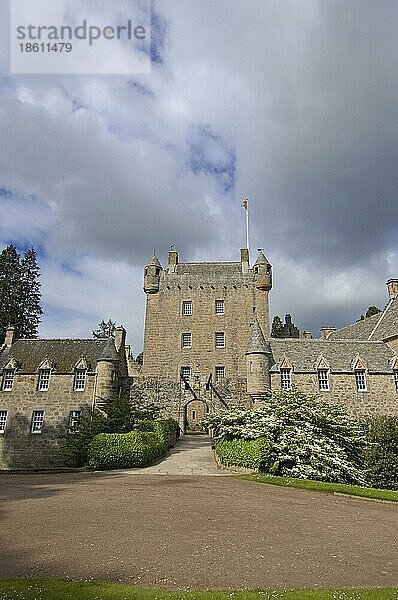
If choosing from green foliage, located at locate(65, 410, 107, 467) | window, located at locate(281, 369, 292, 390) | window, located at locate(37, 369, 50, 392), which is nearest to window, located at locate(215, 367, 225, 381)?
window, located at locate(281, 369, 292, 390)

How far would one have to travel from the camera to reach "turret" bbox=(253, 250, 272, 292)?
4316 centimetres

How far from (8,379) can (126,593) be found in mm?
30557

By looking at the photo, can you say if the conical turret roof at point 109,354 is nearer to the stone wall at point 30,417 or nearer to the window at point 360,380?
the stone wall at point 30,417

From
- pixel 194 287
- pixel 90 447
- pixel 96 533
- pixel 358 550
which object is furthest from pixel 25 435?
pixel 358 550

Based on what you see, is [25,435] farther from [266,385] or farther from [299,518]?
[299,518]

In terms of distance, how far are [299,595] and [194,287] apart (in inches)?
1534

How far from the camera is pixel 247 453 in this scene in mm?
19672

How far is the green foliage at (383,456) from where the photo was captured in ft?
66.2

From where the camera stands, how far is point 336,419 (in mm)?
21656

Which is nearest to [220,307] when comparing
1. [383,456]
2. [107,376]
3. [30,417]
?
[107,376]

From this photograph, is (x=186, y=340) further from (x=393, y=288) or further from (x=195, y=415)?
(x=393, y=288)

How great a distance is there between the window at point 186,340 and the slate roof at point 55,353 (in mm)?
9498

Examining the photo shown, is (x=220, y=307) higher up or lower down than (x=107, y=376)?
higher up

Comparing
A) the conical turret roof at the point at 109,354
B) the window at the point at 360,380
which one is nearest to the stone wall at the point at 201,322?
the conical turret roof at the point at 109,354
